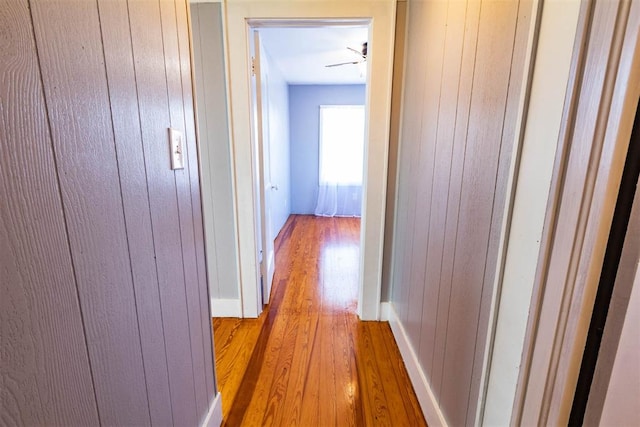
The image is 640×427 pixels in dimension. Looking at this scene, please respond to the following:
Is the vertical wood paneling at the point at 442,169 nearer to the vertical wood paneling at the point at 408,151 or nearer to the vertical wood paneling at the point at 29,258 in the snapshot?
the vertical wood paneling at the point at 408,151

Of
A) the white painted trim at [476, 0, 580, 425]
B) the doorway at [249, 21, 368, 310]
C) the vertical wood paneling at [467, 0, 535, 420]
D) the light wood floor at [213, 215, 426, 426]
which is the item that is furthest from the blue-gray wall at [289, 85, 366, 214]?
the white painted trim at [476, 0, 580, 425]

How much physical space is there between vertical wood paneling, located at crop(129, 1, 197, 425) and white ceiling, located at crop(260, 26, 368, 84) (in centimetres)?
170

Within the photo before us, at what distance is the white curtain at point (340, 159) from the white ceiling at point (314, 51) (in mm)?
661

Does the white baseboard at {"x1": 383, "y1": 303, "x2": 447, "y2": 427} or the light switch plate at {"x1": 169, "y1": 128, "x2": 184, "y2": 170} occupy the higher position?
the light switch plate at {"x1": 169, "y1": 128, "x2": 184, "y2": 170}

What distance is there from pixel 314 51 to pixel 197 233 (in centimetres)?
311

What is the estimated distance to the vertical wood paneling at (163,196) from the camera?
75 centimetres

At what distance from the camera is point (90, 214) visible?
0.56 meters

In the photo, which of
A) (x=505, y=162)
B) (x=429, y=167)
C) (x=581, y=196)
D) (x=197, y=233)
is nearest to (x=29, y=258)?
(x=197, y=233)

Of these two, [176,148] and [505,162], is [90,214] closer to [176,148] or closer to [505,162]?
[176,148]

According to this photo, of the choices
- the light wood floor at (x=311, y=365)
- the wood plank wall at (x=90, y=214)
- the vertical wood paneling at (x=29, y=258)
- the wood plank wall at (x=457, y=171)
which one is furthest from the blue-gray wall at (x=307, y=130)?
the vertical wood paneling at (x=29, y=258)

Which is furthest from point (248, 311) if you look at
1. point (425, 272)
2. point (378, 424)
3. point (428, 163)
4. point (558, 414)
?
point (558, 414)

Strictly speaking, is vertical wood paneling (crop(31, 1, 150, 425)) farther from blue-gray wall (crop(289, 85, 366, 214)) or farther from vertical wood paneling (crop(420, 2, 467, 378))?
blue-gray wall (crop(289, 85, 366, 214))

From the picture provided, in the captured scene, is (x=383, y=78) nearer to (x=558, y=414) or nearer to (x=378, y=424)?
(x=558, y=414)

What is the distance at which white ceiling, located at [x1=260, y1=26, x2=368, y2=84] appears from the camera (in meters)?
2.86
